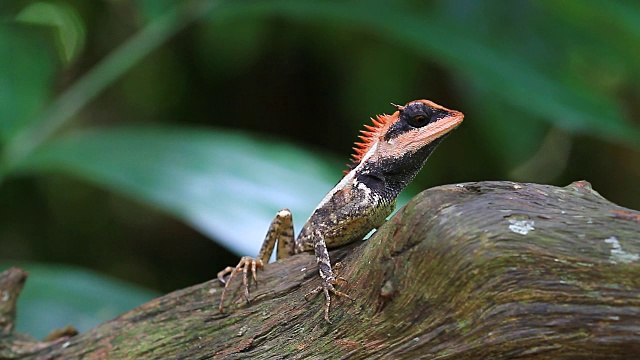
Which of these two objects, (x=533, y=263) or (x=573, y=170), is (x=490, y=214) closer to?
(x=533, y=263)

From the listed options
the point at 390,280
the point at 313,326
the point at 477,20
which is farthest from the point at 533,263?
the point at 477,20

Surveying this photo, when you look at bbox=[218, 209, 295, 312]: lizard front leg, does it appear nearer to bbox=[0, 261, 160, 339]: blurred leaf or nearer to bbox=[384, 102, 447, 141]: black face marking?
bbox=[384, 102, 447, 141]: black face marking

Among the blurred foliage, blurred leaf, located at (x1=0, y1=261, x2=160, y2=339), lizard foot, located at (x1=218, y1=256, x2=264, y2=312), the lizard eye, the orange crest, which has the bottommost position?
lizard foot, located at (x1=218, y1=256, x2=264, y2=312)

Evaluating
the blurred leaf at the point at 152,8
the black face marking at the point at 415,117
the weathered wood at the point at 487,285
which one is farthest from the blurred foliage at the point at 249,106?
the weathered wood at the point at 487,285

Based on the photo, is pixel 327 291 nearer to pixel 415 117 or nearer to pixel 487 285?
pixel 487 285

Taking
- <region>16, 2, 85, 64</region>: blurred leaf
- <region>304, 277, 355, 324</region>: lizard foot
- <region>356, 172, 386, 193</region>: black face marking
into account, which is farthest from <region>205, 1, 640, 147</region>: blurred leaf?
<region>304, 277, 355, 324</region>: lizard foot
